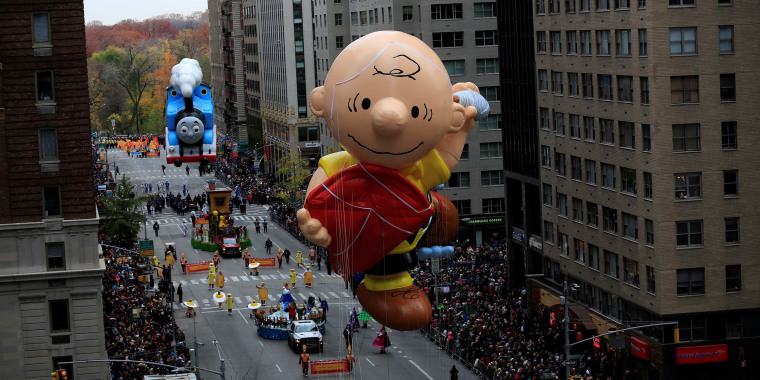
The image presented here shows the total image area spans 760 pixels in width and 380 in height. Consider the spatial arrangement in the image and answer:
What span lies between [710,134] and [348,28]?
7455cm

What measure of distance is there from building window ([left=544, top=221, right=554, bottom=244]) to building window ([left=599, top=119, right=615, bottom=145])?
1000cm

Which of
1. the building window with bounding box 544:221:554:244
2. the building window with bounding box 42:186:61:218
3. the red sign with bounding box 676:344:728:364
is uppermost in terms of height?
the building window with bounding box 42:186:61:218

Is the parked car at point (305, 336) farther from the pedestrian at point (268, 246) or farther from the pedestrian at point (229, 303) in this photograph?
the pedestrian at point (268, 246)

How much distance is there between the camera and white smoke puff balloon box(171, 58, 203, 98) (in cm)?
4516

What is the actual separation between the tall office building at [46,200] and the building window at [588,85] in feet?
82.3

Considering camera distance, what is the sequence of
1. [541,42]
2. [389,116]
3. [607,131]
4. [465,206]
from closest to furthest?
[389,116], [607,131], [541,42], [465,206]

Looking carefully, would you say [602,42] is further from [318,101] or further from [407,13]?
[407,13]

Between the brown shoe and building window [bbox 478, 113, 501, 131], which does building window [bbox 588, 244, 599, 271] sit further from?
the brown shoe

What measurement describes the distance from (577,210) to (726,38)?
1528 centimetres

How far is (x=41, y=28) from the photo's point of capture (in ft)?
205

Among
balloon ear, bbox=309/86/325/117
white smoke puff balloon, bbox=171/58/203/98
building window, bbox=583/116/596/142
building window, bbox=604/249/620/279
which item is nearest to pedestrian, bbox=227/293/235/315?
building window, bbox=583/116/596/142

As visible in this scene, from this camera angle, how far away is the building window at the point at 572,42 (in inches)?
2879

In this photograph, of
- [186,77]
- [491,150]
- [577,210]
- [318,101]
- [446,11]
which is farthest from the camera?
[446,11]

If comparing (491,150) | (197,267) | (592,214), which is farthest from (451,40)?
(592,214)
